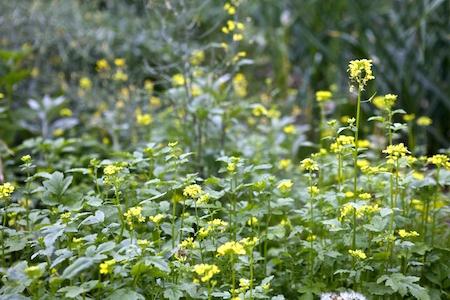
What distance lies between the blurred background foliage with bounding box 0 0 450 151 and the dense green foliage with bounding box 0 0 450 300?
0.05 ft

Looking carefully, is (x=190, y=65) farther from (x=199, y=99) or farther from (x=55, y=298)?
(x=55, y=298)

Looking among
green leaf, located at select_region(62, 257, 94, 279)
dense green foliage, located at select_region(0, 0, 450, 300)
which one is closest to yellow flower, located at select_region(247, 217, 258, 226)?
dense green foliage, located at select_region(0, 0, 450, 300)

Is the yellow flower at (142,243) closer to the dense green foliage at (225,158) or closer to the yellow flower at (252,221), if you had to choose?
the dense green foliage at (225,158)

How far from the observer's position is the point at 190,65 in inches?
120

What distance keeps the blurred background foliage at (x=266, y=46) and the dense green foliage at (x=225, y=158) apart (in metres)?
0.02

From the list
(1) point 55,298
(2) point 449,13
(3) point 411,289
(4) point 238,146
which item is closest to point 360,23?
(2) point 449,13

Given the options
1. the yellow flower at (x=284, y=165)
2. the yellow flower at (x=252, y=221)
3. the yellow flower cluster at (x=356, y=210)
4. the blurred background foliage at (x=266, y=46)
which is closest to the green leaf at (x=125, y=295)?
the yellow flower at (x=252, y=221)

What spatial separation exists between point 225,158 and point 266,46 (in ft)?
11.2

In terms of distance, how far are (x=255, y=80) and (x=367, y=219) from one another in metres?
3.41

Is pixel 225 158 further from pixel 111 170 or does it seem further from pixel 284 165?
pixel 284 165

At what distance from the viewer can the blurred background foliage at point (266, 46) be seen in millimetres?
3799

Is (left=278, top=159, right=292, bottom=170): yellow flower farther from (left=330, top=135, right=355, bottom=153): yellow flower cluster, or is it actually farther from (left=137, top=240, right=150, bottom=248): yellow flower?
(left=137, top=240, right=150, bottom=248): yellow flower

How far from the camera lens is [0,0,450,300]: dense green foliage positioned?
1.80 m

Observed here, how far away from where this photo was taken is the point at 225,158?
1971 millimetres
